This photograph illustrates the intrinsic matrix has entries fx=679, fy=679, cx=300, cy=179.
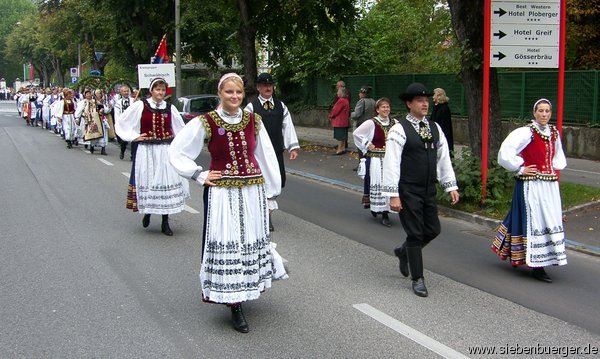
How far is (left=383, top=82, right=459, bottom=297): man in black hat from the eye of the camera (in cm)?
616

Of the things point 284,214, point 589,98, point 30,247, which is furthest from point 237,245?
point 589,98

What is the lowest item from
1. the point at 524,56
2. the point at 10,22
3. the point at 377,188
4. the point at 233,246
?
the point at 377,188

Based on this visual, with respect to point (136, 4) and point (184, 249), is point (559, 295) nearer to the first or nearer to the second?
point (184, 249)

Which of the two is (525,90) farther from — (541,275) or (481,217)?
(541,275)

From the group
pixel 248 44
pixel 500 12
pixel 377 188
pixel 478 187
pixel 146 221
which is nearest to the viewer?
pixel 146 221

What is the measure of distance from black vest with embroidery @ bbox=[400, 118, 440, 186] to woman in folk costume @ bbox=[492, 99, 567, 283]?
93 cm

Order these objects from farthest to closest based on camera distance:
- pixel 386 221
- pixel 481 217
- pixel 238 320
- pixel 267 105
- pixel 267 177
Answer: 1. pixel 481 217
2. pixel 386 221
3. pixel 267 105
4. pixel 267 177
5. pixel 238 320

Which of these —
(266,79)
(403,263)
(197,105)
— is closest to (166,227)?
(266,79)

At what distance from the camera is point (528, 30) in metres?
10.1

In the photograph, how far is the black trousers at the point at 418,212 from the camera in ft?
20.5

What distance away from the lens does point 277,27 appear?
2058 cm

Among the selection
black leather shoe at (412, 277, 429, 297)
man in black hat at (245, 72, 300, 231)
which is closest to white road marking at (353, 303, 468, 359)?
black leather shoe at (412, 277, 429, 297)

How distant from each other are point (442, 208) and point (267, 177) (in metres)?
5.78

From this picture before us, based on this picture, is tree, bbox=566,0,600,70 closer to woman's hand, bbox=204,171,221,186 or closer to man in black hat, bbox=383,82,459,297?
man in black hat, bbox=383,82,459,297
